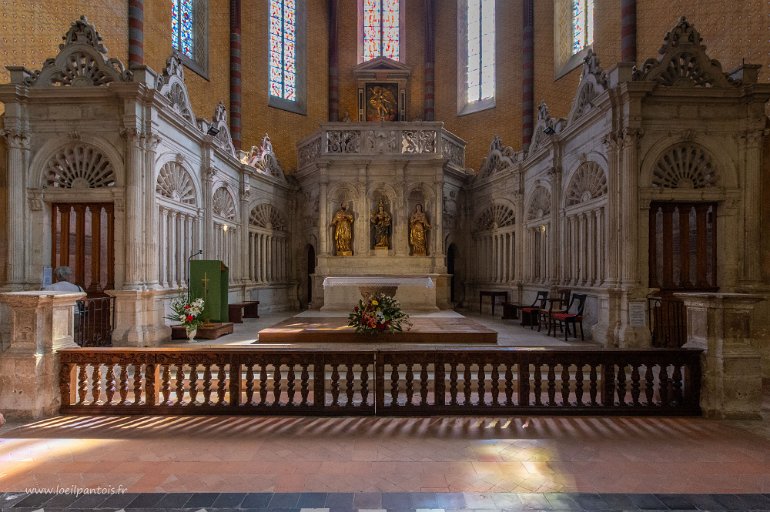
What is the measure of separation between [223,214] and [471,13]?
13.9 meters

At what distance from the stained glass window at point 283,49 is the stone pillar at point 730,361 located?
17471mm

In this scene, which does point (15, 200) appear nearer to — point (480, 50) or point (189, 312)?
point (189, 312)

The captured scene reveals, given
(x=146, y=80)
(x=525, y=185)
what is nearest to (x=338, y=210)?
(x=525, y=185)

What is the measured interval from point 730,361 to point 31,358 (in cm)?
760

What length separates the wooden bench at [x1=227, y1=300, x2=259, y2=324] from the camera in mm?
11516

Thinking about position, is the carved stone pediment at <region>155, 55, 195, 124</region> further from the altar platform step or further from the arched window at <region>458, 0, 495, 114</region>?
the arched window at <region>458, 0, 495, 114</region>

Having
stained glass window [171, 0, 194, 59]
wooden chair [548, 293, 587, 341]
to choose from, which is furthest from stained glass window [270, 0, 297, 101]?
wooden chair [548, 293, 587, 341]

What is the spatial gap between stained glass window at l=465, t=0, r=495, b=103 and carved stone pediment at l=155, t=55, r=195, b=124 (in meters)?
12.6

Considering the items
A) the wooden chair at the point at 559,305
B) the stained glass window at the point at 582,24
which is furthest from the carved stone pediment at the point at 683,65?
the stained glass window at the point at 582,24

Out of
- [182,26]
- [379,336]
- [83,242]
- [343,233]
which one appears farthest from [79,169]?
[182,26]

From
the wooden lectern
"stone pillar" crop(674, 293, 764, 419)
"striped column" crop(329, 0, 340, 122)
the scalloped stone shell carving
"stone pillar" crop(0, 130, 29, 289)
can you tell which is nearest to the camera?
"stone pillar" crop(674, 293, 764, 419)

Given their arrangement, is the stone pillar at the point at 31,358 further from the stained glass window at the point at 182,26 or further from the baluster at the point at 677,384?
the stained glass window at the point at 182,26

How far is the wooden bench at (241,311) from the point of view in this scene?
11516 millimetres

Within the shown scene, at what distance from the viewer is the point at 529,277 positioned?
42.3ft
